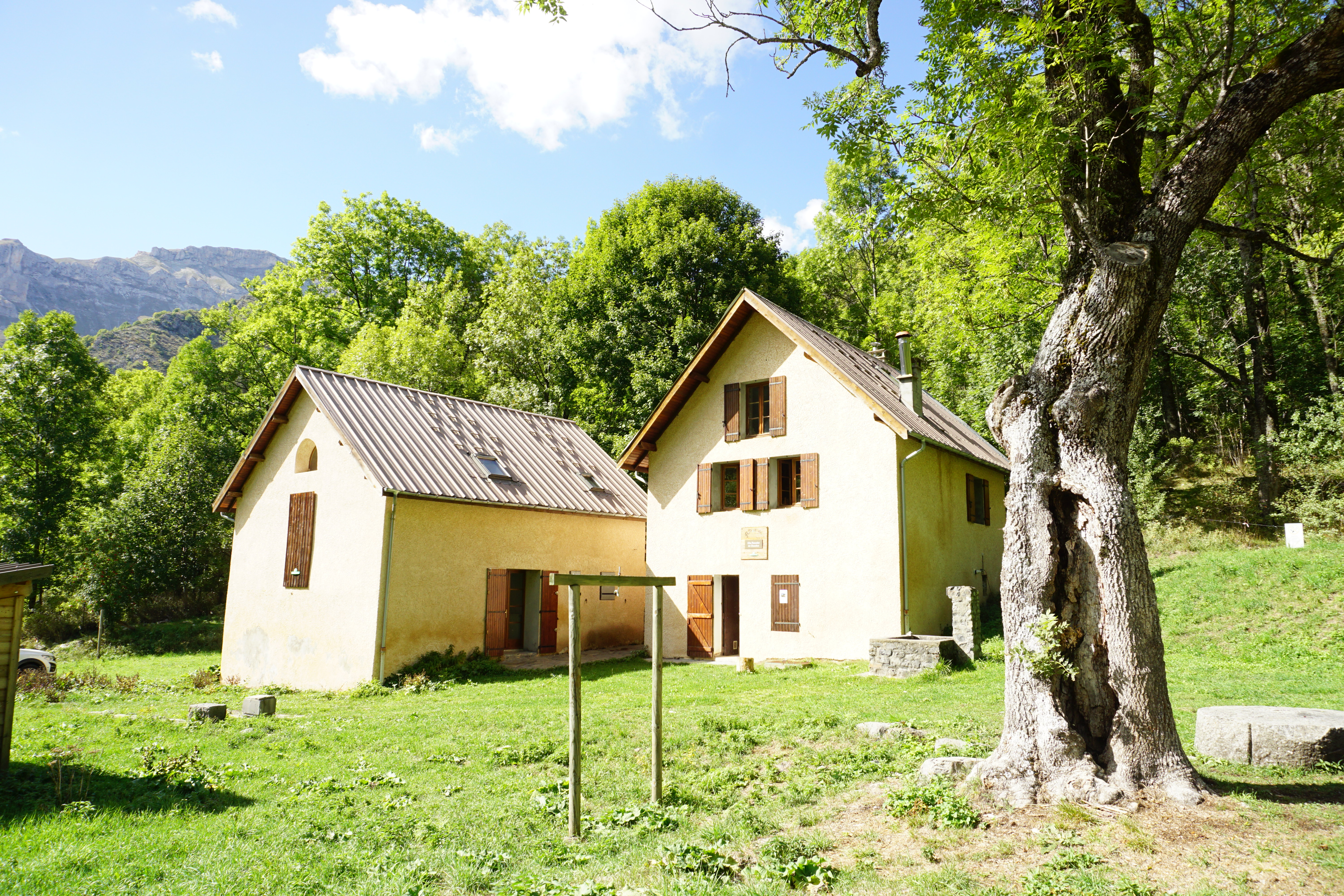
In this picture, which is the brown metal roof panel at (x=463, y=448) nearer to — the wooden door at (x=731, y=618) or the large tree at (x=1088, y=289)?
the wooden door at (x=731, y=618)

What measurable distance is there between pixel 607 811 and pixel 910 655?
900 cm

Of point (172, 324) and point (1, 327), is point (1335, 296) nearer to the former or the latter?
point (172, 324)

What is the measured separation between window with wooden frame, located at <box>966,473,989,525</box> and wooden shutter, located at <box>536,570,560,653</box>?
33.7 feet

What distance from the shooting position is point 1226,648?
14.4 meters

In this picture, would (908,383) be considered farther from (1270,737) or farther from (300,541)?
(300,541)

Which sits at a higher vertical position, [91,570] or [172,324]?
[172,324]

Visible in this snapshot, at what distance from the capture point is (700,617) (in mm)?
18875

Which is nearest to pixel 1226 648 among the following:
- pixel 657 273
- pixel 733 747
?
pixel 733 747

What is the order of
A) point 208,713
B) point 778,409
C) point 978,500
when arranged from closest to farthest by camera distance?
point 208,713
point 778,409
point 978,500

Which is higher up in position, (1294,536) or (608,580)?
(1294,536)

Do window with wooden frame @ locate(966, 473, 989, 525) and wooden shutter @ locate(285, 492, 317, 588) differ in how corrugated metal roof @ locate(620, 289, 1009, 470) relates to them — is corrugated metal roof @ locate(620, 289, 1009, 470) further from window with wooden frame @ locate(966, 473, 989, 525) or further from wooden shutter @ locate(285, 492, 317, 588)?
wooden shutter @ locate(285, 492, 317, 588)

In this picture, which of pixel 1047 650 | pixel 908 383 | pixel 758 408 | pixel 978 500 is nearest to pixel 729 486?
pixel 758 408

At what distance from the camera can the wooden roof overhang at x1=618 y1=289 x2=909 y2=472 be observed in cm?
1673

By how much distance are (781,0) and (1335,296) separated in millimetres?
24277
